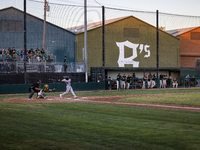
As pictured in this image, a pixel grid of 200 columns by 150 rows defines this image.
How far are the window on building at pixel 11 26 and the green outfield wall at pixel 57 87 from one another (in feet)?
44.7

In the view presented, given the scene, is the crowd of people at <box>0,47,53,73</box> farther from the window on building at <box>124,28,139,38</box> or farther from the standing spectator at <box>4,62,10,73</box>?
the window on building at <box>124,28,139,38</box>

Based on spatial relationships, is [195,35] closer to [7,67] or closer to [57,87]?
[57,87]

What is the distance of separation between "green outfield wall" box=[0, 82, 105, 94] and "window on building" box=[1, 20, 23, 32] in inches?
536

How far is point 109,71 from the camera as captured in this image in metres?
42.6

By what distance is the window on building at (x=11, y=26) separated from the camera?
40562 mm

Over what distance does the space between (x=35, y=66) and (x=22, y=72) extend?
5.32 feet

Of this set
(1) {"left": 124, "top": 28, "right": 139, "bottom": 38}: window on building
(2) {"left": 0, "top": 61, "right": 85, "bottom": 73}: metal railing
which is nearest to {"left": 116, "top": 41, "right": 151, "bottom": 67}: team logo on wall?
(1) {"left": 124, "top": 28, "right": 139, "bottom": 38}: window on building

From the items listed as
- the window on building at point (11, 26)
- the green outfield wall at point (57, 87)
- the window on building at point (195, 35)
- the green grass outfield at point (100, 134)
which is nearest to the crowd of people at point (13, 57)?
the green outfield wall at point (57, 87)

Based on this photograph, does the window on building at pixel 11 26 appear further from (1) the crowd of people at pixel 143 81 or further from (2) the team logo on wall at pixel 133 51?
(2) the team logo on wall at pixel 133 51

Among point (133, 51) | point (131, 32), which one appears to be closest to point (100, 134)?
point (133, 51)

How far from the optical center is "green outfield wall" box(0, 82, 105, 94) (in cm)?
2861

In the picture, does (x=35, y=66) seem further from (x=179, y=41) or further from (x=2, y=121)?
(x=179, y=41)

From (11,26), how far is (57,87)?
1446cm

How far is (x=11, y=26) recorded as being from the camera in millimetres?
40781
